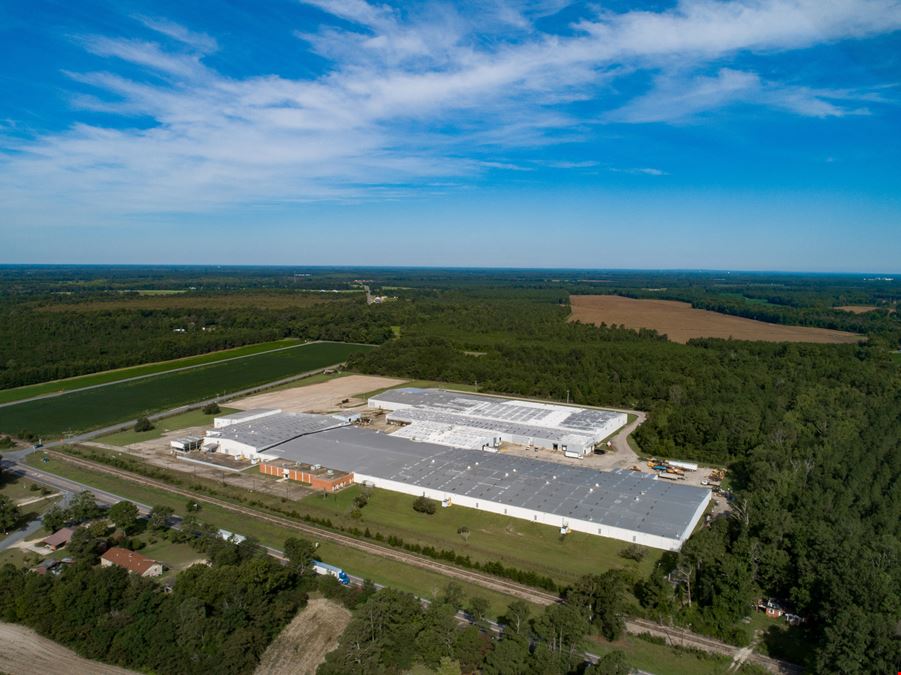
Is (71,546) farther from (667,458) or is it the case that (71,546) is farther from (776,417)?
(776,417)

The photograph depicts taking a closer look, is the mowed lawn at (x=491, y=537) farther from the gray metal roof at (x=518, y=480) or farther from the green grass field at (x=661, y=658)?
the green grass field at (x=661, y=658)

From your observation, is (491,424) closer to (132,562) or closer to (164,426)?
(132,562)

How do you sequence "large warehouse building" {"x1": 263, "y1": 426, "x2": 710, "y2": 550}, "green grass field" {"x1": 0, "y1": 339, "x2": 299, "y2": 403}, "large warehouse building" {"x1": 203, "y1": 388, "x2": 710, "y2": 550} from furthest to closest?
"green grass field" {"x1": 0, "y1": 339, "x2": 299, "y2": 403} < "large warehouse building" {"x1": 203, "y1": 388, "x2": 710, "y2": 550} < "large warehouse building" {"x1": 263, "y1": 426, "x2": 710, "y2": 550}

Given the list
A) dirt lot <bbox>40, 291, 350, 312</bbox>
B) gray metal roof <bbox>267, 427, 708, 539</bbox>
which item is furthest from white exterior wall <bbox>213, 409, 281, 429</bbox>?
dirt lot <bbox>40, 291, 350, 312</bbox>

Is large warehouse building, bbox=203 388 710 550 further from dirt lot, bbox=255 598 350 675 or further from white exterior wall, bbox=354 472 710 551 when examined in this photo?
dirt lot, bbox=255 598 350 675

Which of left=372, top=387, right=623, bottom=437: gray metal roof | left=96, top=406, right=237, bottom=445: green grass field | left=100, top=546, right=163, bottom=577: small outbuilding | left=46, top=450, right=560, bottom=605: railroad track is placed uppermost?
left=372, top=387, right=623, bottom=437: gray metal roof

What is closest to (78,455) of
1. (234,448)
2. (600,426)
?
(234,448)
